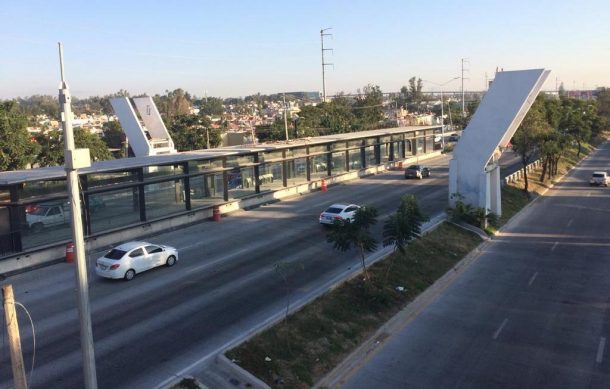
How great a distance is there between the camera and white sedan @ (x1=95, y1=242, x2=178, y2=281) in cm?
1930

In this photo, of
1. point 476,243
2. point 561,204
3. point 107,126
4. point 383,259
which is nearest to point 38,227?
point 383,259

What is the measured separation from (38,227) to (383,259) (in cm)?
1354

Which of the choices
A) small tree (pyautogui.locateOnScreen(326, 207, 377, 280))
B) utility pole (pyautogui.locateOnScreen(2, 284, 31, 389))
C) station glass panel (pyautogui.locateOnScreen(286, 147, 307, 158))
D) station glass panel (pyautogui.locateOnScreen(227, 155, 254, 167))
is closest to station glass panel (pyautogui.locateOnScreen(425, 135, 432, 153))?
station glass panel (pyautogui.locateOnScreen(286, 147, 307, 158))

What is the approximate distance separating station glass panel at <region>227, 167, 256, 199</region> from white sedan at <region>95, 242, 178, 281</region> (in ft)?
40.9

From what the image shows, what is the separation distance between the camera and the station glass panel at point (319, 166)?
1688 inches

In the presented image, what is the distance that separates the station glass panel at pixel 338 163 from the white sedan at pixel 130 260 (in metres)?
26.2

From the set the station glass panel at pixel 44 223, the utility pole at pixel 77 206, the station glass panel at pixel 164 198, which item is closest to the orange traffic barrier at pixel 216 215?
the station glass panel at pixel 164 198

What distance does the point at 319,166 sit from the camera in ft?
144

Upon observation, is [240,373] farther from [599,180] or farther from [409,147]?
[409,147]

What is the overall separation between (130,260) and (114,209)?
636 centimetres

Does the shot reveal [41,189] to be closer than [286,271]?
No

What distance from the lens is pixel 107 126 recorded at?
8675 centimetres

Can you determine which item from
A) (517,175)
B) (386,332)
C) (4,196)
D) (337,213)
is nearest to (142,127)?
(337,213)

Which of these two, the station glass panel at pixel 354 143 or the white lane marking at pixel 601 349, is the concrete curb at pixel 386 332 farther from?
the station glass panel at pixel 354 143
